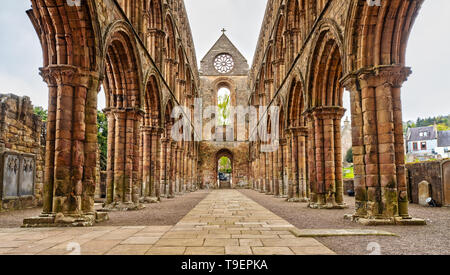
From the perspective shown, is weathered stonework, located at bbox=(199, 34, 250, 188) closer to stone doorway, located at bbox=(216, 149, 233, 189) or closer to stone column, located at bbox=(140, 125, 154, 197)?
stone doorway, located at bbox=(216, 149, 233, 189)

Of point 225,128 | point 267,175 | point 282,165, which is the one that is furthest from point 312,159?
point 225,128

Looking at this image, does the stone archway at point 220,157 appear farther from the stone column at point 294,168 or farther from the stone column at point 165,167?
the stone column at point 294,168

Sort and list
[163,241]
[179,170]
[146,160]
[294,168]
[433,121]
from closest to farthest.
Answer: [163,241], [146,160], [294,168], [179,170], [433,121]

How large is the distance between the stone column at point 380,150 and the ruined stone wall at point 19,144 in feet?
31.2

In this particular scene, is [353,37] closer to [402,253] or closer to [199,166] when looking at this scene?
[402,253]

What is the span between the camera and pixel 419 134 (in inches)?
2201

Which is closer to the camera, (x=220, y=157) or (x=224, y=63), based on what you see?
(x=220, y=157)

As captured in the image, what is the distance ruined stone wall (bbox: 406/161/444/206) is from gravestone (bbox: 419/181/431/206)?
0.37 ft

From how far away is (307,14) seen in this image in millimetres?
11844

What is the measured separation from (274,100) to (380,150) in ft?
41.5

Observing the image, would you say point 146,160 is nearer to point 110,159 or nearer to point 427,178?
point 110,159

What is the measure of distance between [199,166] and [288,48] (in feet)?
68.6
